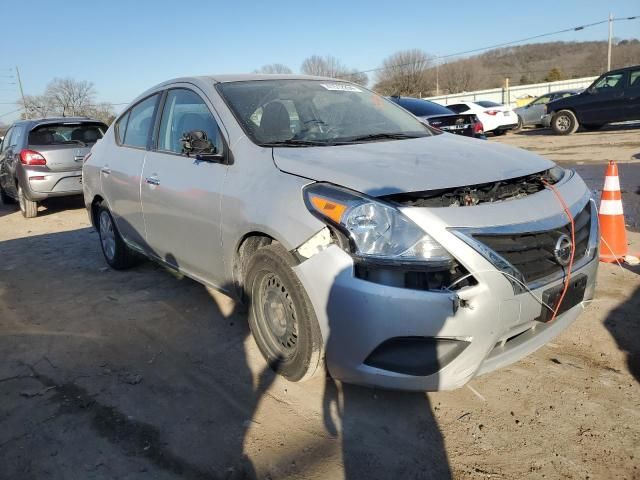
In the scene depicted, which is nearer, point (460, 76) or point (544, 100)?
point (544, 100)

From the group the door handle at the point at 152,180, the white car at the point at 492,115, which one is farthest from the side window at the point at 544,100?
the door handle at the point at 152,180

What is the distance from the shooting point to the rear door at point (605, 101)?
14539mm

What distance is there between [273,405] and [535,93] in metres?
48.7

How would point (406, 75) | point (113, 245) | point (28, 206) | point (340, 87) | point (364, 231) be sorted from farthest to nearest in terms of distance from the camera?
point (406, 75) → point (28, 206) → point (113, 245) → point (340, 87) → point (364, 231)

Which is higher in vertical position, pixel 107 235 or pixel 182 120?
pixel 182 120

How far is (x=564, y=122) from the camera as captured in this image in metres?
16.5

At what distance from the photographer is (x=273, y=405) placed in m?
2.66

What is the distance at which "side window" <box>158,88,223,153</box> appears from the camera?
3311mm

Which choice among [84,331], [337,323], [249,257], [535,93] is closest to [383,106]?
[249,257]

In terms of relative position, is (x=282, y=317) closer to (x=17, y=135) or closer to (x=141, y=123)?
(x=141, y=123)

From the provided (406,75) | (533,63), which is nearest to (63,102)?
(406,75)

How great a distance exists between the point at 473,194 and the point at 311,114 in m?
1.45

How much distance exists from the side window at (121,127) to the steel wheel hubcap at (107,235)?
0.75 metres

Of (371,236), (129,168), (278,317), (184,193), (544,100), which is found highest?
(544,100)
